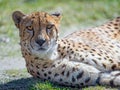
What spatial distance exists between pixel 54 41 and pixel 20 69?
176 centimetres

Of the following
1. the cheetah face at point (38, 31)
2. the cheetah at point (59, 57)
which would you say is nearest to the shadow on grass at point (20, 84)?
the cheetah at point (59, 57)

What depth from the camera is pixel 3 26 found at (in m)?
13.0

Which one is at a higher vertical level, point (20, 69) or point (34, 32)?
point (34, 32)

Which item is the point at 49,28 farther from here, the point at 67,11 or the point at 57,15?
the point at 67,11

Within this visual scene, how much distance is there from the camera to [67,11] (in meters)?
14.3

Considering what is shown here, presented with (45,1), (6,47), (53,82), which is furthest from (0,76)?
(45,1)

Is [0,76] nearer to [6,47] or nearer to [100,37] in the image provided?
[100,37]

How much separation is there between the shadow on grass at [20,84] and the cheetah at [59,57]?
13 cm

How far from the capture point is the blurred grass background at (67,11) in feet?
42.0

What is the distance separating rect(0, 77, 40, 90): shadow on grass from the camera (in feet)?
Answer: 26.7

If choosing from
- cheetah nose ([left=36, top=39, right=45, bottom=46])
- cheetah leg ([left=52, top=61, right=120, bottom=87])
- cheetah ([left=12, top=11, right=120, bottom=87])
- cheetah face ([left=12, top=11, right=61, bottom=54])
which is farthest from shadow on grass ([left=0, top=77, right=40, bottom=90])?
cheetah nose ([left=36, top=39, right=45, bottom=46])

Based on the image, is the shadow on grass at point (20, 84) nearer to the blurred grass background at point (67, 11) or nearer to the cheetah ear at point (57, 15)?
the cheetah ear at point (57, 15)

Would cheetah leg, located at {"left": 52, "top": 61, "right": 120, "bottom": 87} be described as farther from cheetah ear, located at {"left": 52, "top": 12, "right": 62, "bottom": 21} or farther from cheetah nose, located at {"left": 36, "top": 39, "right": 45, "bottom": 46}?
cheetah ear, located at {"left": 52, "top": 12, "right": 62, "bottom": 21}


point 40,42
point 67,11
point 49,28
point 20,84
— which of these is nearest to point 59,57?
point 49,28
